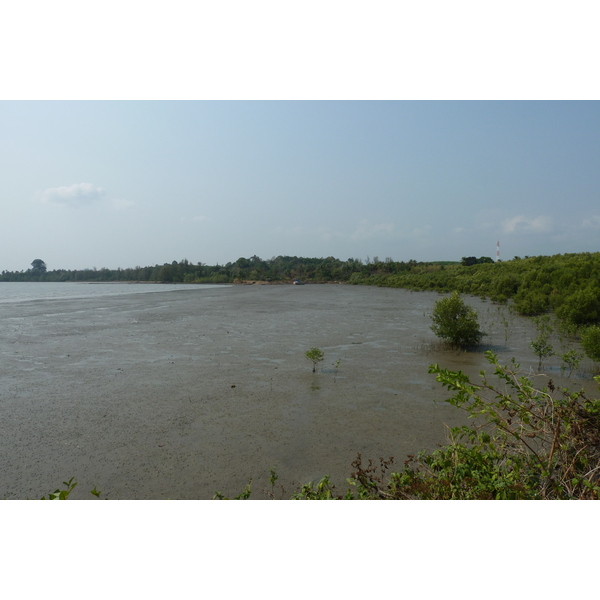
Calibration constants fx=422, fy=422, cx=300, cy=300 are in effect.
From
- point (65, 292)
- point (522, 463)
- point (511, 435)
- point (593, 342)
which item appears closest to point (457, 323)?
point (593, 342)

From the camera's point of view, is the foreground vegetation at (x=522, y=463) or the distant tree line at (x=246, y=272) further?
the distant tree line at (x=246, y=272)

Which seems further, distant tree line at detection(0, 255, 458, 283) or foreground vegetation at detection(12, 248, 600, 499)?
distant tree line at detection(0, 255, 458, 283)

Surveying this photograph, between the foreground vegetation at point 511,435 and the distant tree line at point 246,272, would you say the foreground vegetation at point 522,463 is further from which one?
the distant tree line at point 246,272

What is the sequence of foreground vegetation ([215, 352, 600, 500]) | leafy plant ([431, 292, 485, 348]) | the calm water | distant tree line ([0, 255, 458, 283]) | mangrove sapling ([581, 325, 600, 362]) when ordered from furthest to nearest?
distant tree line ([0, 255, 458, 283]), the calm water, leafy plant ([431, 292, 485, 348]), mangrove sapling ([581, 325, 600, 362]), foreground vegetation ([215, 352, 600, 500])

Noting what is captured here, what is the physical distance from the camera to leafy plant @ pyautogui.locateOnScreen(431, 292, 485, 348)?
35.1 feet

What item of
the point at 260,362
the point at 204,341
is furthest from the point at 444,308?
the point at 204,341

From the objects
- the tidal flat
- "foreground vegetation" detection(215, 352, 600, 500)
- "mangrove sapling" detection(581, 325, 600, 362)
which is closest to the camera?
"foreground vegetation" detection(215, 352, 600, 500)

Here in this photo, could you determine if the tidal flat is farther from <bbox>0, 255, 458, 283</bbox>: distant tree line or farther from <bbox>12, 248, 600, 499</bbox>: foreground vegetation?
<bbox>0, 255, 458, 283</bbox>: distant tree line

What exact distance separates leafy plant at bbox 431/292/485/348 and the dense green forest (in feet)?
14.0

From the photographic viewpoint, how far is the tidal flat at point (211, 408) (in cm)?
436

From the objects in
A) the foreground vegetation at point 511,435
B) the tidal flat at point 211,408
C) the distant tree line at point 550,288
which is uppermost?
the distant tree line at point 550,288

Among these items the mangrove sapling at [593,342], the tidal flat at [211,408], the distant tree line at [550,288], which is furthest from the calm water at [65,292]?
the mangrove sapling at [593,342]

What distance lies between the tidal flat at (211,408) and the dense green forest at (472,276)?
4.86m

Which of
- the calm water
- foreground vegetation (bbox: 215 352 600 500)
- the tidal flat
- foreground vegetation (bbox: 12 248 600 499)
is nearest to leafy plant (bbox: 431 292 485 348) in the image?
foreground vegetation (bbox: 12 248 600 499)
